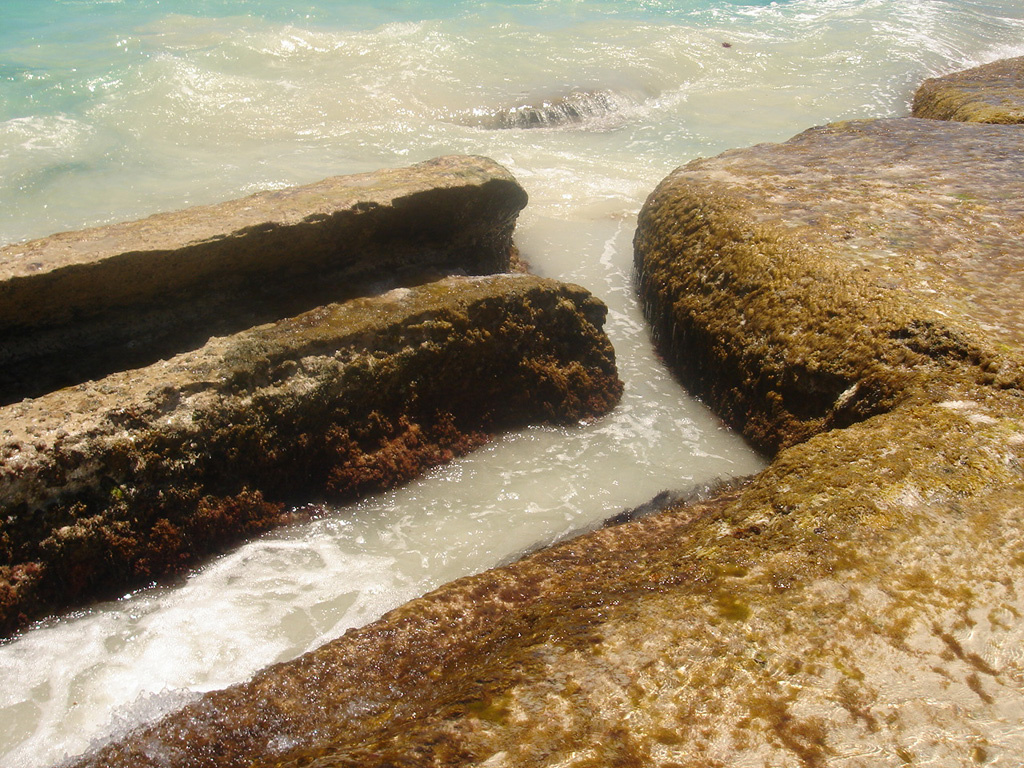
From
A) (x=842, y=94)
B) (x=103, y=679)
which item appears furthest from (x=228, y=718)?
(x=842, y=94)

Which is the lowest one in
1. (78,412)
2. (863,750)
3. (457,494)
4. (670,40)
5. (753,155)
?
(457,494)

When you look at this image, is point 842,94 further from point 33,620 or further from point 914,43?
point 33,620

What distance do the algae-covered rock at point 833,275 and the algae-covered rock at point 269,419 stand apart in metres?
1.02

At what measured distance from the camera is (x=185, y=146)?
11453mm

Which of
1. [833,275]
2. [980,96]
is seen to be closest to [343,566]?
[833,275]

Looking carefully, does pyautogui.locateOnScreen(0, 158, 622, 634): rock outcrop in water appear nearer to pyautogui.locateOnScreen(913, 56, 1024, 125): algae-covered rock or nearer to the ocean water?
the ocean water

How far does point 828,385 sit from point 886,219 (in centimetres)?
195

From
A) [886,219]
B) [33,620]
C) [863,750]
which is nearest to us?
[863,750]

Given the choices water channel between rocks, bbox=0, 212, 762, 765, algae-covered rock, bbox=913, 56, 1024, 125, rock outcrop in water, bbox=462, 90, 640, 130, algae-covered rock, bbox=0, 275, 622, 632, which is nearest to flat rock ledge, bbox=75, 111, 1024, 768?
water channel between rocks, bbox=0, 212, 762, 765

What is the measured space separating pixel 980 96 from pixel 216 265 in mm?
11693

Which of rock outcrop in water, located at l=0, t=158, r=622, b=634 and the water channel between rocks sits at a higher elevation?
rock outcrop in water, located at l=0, t=158, r=622, b=634

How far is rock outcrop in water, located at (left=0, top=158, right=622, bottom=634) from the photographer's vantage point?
3.67m

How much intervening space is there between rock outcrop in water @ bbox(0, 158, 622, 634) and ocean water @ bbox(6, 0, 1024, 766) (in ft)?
0.69

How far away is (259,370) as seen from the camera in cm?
427
